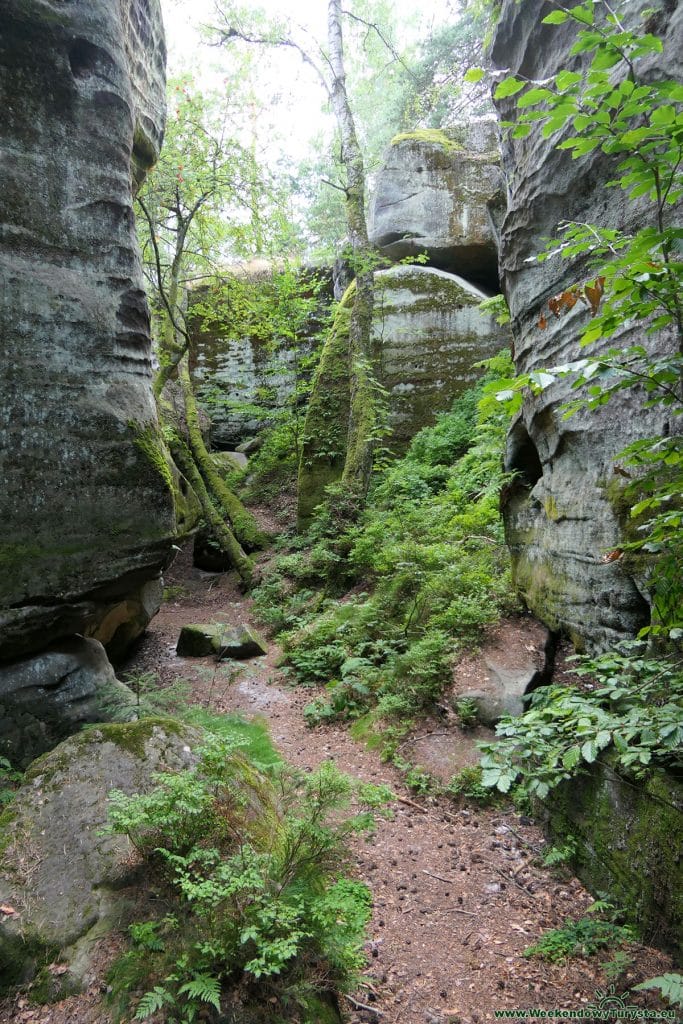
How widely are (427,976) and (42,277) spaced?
5984 millimetres

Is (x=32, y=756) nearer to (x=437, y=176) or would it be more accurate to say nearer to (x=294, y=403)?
(x=294, y=403)

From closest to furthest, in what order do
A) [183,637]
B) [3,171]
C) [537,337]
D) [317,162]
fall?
1. [3,171]
2. [537,337]
3. [183,637]
4. [317,162]

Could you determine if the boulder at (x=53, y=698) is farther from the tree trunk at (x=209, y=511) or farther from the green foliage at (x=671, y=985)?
the tree trunk at (x=209, y=511)

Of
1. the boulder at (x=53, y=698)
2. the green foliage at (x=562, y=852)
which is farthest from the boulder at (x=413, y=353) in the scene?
the green foliage at (x=562, y=852)

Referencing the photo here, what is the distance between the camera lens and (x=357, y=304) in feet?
37.2

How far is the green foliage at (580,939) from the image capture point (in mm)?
3090

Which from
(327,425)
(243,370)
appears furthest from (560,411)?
(243,370)

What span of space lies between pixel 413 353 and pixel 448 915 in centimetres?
1122

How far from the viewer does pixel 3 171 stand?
4773 millimetres

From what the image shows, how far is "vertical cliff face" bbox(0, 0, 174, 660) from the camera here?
482 cm

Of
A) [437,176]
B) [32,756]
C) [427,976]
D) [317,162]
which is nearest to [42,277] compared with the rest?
[32,756]

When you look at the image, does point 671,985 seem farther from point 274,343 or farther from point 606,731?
point 274,343

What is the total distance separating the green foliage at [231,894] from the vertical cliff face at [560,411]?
8.12 feet

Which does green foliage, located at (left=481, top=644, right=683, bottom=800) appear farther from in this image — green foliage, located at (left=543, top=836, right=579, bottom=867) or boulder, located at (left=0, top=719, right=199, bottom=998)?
boulder, located at (left=0, top=719, right=199, bottom=998)
